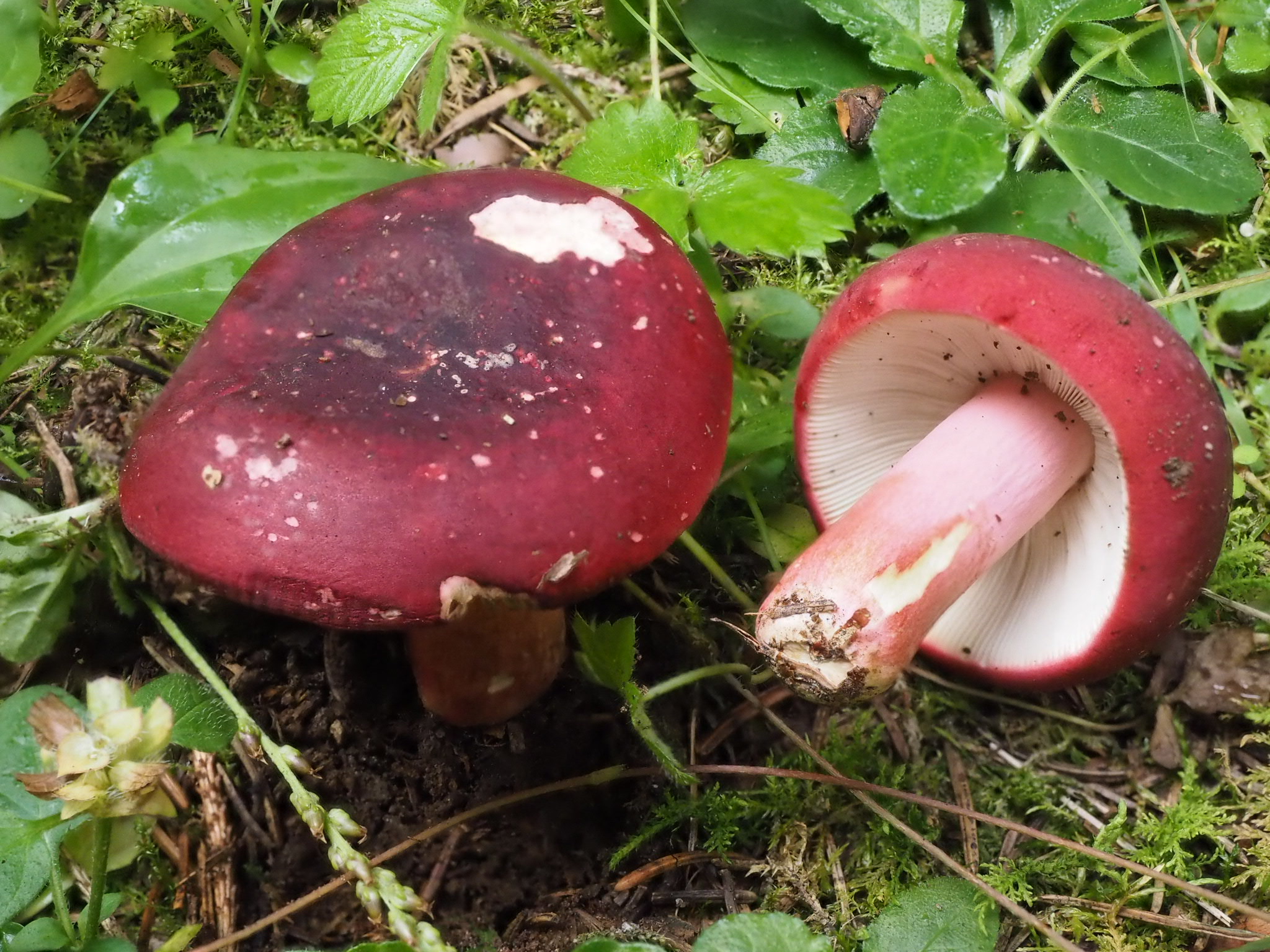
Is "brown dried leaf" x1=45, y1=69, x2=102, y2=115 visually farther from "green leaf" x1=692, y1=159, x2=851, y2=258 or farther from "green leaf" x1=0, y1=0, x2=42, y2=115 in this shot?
"green leaf" x1=692, y1=159, x2=851, y2=258

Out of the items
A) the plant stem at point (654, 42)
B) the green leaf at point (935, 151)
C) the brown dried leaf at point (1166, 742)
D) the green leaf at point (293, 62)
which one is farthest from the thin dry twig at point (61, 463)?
the brown dried leaf at point (1166, 742)

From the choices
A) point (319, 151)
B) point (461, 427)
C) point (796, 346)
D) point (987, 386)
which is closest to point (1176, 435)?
point (987, 386)

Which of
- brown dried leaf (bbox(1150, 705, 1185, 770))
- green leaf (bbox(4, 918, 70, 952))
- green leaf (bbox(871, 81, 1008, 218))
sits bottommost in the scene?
green leaf (bbox(4, 918, 70, 952))

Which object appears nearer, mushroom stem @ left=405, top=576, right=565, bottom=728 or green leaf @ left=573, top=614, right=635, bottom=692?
green leaf @ left=573, top=614, right=635, bottom=692

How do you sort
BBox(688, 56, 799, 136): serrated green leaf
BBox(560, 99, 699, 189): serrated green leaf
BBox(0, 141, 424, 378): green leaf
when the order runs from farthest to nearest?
BBox(688, 56, 799, 136): serrated green leaf, BBox(560, 99, 699, 189): serrated green leaf, BBox(0, 141, 424, 378): green leaf

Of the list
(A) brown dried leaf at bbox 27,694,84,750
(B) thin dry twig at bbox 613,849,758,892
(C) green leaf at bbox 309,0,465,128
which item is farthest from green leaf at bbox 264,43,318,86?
(B) thin dry twig at bbox 613,849,758,892

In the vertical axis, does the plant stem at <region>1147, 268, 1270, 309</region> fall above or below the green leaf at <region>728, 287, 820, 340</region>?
above

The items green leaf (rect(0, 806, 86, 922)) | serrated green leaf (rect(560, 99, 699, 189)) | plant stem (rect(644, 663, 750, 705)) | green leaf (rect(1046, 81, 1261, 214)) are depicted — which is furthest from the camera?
green leaf (rect(1046, 81, 1261, 214))
